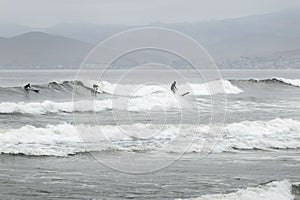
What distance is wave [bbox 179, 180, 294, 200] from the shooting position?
42.9 feet

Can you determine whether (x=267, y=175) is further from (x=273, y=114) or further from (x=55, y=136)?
(x=273, y=114)

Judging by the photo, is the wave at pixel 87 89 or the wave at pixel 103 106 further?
the wave at pixel 87 89

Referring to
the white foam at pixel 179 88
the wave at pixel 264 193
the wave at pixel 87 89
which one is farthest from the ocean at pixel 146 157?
the white foam at pixel 179 88

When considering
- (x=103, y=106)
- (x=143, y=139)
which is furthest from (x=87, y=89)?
(x=143, y=139)

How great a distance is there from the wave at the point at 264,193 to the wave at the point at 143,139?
668cm

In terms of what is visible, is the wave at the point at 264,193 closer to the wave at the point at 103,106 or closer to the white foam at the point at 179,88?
the wave at the point at 103,106

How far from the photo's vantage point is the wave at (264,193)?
42.9ft

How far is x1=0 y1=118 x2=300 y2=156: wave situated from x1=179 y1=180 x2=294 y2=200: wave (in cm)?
668

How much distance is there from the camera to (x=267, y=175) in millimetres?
16422

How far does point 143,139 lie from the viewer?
2372 centimetres

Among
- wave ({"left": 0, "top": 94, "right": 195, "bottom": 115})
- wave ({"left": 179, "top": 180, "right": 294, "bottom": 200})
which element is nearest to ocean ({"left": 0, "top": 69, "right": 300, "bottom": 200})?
wave ({"left": 179, "top": 180, "right": 294, "bottom": 200})

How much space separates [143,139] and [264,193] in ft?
34.6

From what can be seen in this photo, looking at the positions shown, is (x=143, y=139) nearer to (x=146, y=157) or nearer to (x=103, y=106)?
(x=146, y=157)

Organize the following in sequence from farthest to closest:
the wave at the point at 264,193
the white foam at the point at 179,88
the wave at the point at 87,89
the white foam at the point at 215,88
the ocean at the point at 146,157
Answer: the white foam at the point at 215,88, the white foam at the point at 179,88, the wave at the point at 87,89, the ocean at the point at 146,157, the wave at the point at 264,193
